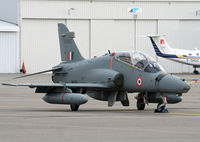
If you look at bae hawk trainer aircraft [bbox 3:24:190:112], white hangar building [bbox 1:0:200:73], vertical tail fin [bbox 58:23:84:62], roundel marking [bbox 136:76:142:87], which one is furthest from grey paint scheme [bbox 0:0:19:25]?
roundel marking [bbox 136:76:142:87]

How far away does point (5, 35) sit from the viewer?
56.4 metres

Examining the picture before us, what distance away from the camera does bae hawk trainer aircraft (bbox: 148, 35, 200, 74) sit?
5497 centimetres

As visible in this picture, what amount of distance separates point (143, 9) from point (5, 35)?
14.6 m

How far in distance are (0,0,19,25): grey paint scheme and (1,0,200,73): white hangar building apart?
1.45 metres

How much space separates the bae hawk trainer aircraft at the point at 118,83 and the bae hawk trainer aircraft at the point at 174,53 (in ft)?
119

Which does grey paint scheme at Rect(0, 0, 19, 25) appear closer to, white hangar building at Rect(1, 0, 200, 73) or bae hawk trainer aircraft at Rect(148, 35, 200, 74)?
white hangar building at Rect(1, 0, 200, 73)

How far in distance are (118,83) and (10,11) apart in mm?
41744

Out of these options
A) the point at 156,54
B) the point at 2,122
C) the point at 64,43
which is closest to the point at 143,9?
the point at 156,54

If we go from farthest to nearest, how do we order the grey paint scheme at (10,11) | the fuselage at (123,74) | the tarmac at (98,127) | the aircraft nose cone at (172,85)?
1. the grey paint scheme at (10,11)
2. the fuselage at (123,74)
3. the aircraft nose cone at (172,85)
4. the tarmac at (98,127)

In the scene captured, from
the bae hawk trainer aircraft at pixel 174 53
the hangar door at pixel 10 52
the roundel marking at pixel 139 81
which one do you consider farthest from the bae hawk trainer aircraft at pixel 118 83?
the hangar door at pixel 10 52

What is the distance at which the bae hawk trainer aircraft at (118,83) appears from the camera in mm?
16906

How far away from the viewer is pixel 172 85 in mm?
16359

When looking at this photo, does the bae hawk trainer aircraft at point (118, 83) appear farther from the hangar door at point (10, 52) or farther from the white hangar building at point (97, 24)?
the hangar door at point (10, 52)

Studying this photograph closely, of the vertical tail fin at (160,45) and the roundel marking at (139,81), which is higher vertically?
the vertical tail fin at (160,45)
